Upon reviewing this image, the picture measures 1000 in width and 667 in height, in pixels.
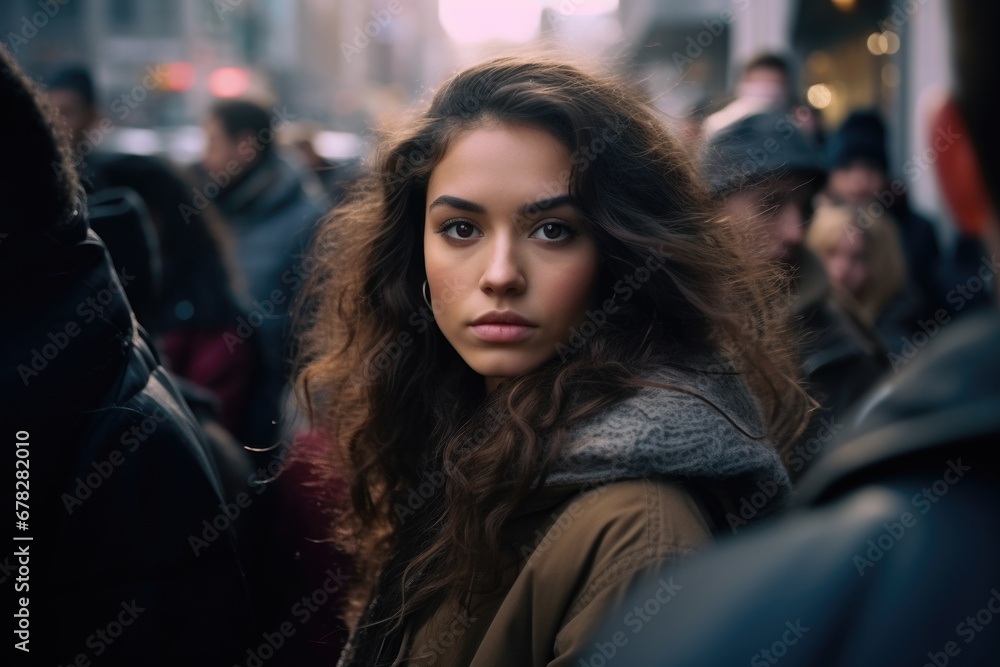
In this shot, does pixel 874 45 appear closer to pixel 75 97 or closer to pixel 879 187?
pixel 879 187

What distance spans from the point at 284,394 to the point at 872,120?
4112 millimetres

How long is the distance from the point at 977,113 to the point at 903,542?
0.89 feet

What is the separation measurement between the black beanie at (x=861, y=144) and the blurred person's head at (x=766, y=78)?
0.43 m

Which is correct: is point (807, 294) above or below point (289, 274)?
above

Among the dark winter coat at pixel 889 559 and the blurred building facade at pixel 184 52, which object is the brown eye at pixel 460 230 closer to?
the dark winter coat at pixel 889 559

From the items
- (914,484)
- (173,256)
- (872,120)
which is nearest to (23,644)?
(914,484)

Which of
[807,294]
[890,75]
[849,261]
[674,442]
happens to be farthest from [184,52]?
[674,442]

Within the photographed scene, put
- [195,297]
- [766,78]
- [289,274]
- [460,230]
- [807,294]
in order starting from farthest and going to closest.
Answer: [766,78]
[289,274]
[195,297]
[807,294]
[460,230]

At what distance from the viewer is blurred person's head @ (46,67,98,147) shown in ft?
16.3

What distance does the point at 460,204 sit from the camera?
1.61 metres

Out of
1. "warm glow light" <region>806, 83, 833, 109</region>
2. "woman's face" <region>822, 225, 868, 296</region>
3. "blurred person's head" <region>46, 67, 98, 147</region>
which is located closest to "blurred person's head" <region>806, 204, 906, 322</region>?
"woman's face" <region>822, 225, 868, 296</region>

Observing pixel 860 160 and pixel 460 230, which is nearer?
pixel 460 230

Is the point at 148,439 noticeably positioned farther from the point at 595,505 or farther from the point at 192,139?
the point at 192,139

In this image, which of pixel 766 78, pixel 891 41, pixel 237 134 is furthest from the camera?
pixel 891 41
